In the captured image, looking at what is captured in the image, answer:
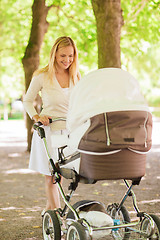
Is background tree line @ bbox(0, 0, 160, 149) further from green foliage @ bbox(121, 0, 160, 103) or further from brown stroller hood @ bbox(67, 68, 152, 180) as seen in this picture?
brown stroller hood @ bbox(67, 68, 152, 180)

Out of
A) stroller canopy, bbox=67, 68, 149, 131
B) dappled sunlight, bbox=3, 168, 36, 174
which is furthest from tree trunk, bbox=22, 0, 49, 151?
stroller canopy, bbox=67, 68, 149, 131

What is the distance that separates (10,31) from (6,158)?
28.2ft

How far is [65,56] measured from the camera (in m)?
5.45

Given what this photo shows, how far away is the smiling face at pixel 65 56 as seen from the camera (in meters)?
5.42

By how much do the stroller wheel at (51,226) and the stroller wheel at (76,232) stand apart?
277 millimetres

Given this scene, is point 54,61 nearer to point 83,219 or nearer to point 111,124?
point 111,124

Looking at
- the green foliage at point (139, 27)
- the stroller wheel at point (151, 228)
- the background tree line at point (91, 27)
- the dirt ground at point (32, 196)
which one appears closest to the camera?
the stroller wheel at point (151, 228)

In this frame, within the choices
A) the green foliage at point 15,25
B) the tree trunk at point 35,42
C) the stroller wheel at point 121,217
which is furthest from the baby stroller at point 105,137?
the green foliage at point 15,25

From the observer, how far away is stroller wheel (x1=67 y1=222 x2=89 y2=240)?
4164 millimetres

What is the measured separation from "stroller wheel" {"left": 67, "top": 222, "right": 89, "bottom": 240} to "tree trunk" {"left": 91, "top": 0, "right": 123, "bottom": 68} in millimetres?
5749

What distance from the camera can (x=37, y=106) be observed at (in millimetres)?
16625

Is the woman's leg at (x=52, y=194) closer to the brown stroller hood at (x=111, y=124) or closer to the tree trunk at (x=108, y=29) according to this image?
the brown stroller hood at (x=111, y=124)

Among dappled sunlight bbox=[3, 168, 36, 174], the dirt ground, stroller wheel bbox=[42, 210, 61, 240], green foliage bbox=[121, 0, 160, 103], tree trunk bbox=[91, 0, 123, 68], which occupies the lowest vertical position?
dappled sunlight bbox=[3, 168, 36, 174]

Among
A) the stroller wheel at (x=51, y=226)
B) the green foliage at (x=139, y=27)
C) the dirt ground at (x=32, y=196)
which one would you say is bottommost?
the dirt ground at (x=32, y=196)
